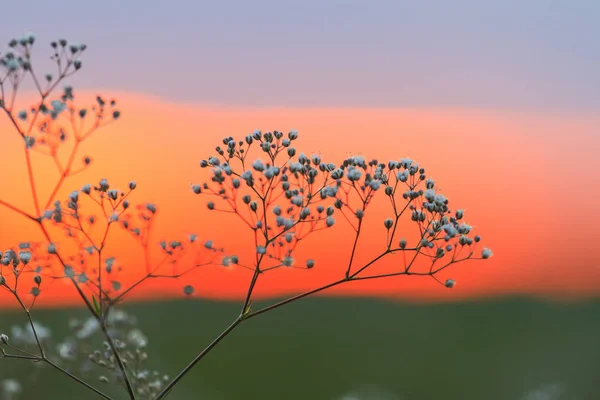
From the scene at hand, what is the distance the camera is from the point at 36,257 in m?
3.98

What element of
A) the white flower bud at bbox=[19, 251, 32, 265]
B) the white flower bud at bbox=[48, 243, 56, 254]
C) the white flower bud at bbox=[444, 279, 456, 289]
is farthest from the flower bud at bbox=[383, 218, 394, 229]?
the white flower bud at bbox=[19, 251, 32, 265]

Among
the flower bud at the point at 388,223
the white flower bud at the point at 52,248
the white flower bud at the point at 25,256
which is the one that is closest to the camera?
A: the white flower bud at the point at 52,248

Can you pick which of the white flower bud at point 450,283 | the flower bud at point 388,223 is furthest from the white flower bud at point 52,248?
the white flower bud at point 450,283

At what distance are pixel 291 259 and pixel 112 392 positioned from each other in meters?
7.70

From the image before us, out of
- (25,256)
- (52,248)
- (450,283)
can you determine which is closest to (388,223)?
(450,283)

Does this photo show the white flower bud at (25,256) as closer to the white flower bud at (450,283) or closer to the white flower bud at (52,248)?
the white flower bud at (52,248)

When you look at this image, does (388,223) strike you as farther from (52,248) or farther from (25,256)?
(25,256)

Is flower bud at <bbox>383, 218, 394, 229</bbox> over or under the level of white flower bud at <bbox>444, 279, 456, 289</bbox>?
over

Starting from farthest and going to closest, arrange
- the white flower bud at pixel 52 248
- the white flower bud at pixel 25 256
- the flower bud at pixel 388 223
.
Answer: the flower bud at pixel 388 223 → the white flower bud at pixel 25 256 → the white flower bud at pixel 52 248

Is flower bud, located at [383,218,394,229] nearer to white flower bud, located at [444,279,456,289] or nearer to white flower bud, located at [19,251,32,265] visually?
white flower bud, located at [444,279,456,289]

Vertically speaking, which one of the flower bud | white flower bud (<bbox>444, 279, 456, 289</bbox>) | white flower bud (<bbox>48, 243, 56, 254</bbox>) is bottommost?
white flower bud (<bbox>444, 279, 456, 289</bbox>)

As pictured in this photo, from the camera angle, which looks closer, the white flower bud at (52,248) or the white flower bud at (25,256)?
the white flower bud at (52,248)

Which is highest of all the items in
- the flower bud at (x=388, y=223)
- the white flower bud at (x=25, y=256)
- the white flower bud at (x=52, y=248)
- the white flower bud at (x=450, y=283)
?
the flower bud at (x=388, y=223)

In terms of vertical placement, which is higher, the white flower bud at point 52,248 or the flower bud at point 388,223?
the flower bud at point 388,223
